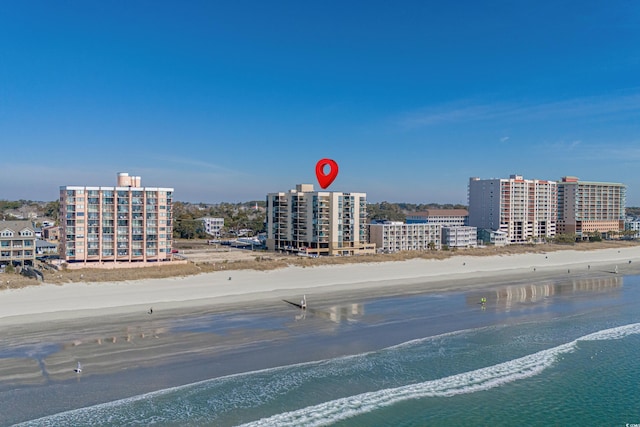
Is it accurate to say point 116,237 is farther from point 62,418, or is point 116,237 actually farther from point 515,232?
point 515,232

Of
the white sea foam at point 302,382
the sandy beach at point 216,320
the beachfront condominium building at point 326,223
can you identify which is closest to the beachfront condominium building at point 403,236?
the beachfront condominium building at point 326,223

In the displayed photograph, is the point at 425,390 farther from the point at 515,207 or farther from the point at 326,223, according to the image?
the point at 515,207

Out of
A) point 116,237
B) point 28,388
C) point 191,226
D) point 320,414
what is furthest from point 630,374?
point 191,226

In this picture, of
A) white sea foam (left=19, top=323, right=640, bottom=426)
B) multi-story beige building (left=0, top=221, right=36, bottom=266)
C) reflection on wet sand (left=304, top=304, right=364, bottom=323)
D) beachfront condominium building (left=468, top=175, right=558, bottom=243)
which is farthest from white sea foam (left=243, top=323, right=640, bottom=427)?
beachfront condominium building (left=468, top=175, right=558, bottom=243)

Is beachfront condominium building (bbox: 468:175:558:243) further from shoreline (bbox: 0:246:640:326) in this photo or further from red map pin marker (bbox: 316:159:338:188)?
red map pin marker (bbox: 316:159:338:188)

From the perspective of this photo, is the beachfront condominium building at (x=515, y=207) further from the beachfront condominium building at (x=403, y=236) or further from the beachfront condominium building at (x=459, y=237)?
the beachfront condominium building at (x=403, y=236)

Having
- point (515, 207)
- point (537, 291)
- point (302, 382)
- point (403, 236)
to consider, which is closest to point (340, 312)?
point (302, 382)
